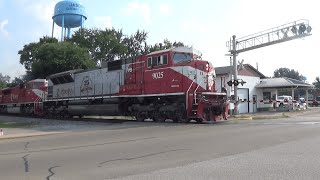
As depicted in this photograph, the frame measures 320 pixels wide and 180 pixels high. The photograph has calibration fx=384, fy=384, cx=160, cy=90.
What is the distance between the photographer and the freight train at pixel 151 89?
71.0 ft

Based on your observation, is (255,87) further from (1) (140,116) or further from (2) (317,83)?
(2) (317,83)

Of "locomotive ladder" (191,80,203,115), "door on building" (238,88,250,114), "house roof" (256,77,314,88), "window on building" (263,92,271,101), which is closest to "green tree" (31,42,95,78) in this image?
"door on building" (238,88,250,114)

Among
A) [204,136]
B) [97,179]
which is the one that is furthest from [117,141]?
[97,179]

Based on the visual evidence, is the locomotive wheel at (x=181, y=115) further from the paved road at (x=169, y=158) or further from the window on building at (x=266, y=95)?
the window on building at (x=266, y=95)

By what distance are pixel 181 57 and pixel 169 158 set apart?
510 inches

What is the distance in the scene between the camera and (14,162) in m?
9.84

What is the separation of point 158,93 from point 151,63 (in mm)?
2015

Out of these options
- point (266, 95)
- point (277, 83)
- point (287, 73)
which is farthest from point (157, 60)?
point (287, 73)

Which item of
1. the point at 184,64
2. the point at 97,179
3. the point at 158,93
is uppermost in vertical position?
the point at 184,64

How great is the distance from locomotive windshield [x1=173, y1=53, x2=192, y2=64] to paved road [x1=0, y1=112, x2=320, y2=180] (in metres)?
8.38

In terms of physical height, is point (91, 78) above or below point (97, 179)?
above

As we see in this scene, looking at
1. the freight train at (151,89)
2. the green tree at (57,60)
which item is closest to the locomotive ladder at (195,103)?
the freight train at (151,89)

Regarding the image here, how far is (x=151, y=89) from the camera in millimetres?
23250

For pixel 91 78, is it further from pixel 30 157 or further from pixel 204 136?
pixel 30 157
